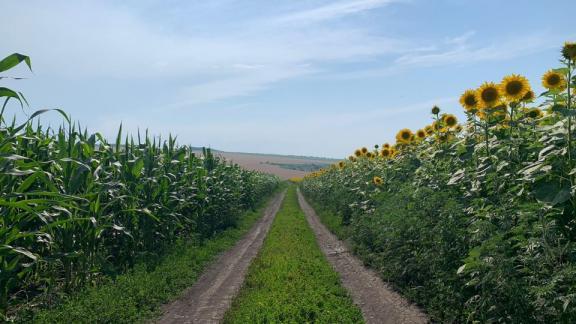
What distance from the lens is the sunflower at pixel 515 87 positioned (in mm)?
6793

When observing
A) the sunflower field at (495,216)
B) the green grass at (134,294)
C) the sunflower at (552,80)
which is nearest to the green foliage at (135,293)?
the green grass at (134,294)

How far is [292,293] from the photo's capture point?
28.1ft

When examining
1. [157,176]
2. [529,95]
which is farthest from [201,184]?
[529,95]

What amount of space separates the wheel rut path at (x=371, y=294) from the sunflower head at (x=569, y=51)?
4.21 m

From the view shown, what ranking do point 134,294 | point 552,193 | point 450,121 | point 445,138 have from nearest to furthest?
point 552,193 < point 134,294 < point 445,138 < point 450,121


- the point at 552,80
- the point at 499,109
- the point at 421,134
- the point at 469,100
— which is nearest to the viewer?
the point at 552,80

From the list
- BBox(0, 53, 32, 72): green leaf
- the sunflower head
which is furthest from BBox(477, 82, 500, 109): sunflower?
BBox(0, 53, 32, 72): green leaf

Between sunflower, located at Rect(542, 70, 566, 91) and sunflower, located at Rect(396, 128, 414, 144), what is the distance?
659 cm

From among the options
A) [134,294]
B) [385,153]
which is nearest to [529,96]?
[134,294]

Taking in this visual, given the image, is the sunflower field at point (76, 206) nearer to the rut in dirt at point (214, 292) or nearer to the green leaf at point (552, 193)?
the rut in dirt at point (214, 292)

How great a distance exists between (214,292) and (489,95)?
6342 millimetres

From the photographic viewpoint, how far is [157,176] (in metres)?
12.4

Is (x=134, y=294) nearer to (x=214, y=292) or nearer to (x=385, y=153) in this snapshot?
(x=214, y=292)

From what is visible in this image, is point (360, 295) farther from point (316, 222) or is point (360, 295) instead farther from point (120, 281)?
point (316, 222)
